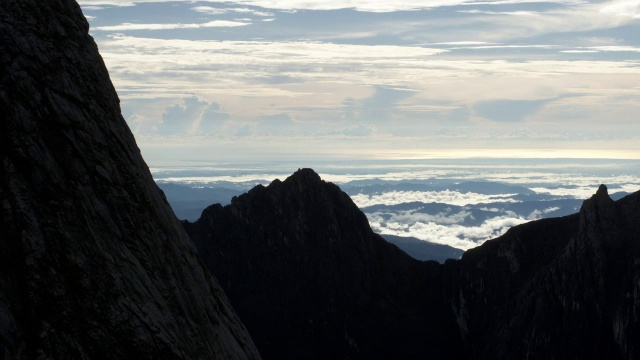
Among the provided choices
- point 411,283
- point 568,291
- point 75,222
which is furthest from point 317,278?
point 75,222

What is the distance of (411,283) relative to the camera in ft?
507

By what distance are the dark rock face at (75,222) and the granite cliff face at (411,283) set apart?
289 ft

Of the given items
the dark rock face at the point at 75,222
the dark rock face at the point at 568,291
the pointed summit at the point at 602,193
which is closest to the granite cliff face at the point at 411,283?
the dark rock face at the point at 568,291

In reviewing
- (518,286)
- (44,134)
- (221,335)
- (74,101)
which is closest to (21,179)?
(44,134)

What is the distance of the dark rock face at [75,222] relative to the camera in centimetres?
3422

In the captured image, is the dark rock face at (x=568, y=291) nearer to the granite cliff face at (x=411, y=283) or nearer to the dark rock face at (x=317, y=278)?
the granite cliff face at (x=411, y=283)

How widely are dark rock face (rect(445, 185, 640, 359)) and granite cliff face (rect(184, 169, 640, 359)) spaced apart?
179 mm

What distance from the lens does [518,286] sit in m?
135

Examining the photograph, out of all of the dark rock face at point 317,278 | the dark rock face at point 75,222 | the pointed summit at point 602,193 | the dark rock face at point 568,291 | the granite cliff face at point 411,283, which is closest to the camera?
the dark rock face at point 75,222

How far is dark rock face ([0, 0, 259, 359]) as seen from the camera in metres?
34.2

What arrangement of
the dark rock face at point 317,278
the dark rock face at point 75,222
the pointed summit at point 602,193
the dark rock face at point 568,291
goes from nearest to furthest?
the dark rock face at point 75,222 → the dark rock face at point 568,291 → the pointed summit at point 602,193 → the dark rock face at point 317,278

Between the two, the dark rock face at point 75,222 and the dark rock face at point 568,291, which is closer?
the dark rock face at point 75,222

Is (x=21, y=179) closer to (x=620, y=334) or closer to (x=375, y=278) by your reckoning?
(x=620, y=334)

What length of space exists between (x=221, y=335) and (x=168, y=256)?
6.96 metres
